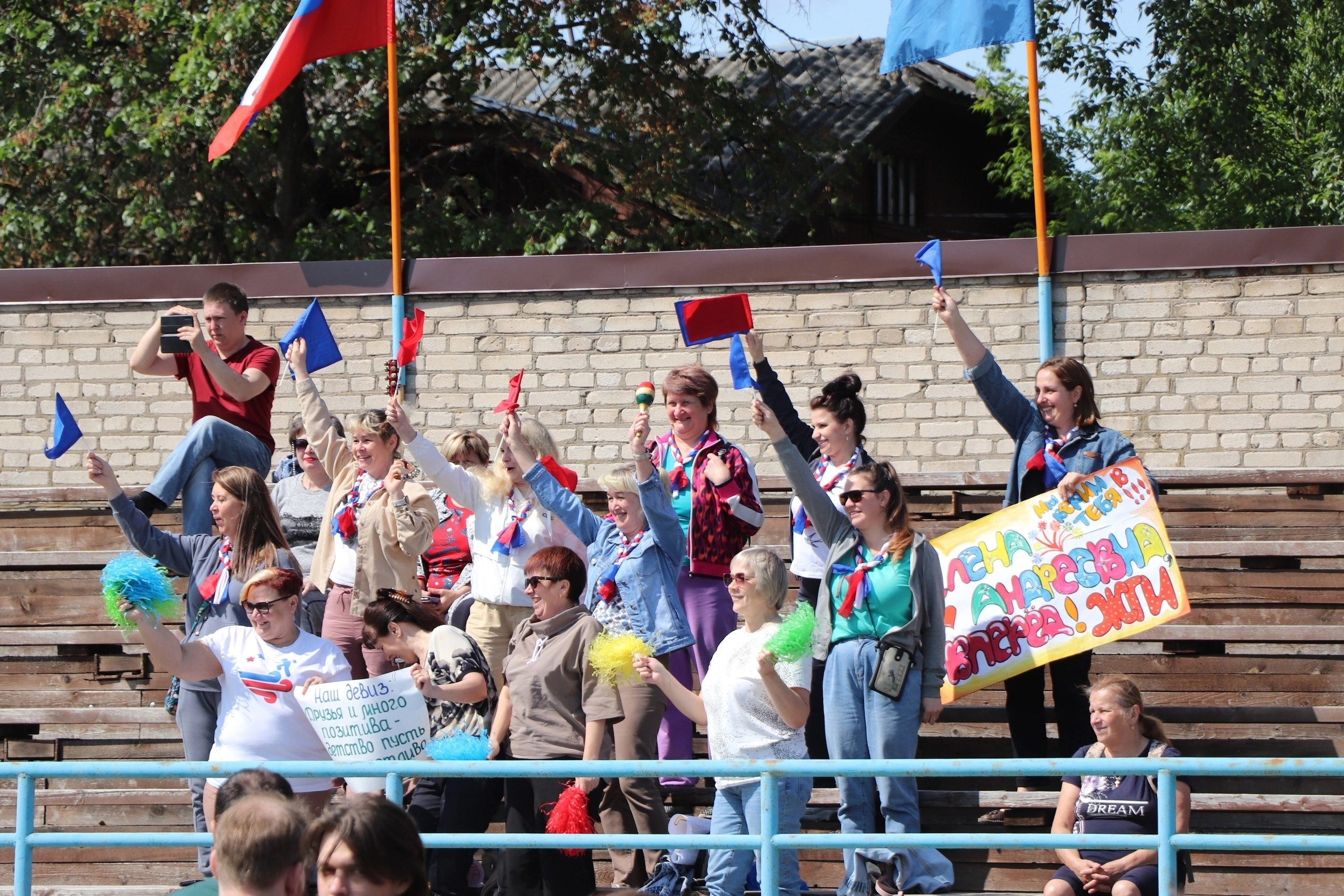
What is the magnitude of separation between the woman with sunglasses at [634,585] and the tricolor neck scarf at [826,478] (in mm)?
565

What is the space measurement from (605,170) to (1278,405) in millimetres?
8064

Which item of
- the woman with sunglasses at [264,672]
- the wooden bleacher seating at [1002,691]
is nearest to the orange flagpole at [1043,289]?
the wooden bleacher seating at [1002,691]

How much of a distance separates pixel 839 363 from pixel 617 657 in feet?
19.9

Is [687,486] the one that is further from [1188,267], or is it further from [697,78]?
[697,78]

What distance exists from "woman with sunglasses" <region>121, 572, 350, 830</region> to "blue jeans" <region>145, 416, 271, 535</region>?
5.06 ft

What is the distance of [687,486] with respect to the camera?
22.4 ft

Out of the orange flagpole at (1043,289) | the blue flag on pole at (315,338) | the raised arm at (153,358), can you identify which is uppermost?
the orange flagpole at (1043,289)

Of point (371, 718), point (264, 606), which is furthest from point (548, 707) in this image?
point (264, 606)

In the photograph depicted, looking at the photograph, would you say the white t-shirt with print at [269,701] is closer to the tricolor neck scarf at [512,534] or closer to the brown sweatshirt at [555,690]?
the brown sweatshirt at [555,690]

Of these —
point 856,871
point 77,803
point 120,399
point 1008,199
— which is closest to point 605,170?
point 120,399

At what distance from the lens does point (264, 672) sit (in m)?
5.86

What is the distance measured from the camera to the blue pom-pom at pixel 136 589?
5852 mm

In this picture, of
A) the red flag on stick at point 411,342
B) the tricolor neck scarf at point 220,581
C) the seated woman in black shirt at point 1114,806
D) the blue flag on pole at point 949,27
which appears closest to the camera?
the seated woman in black shirt at point 1114,806

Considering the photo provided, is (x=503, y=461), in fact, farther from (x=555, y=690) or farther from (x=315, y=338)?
(x=315, y=338)
